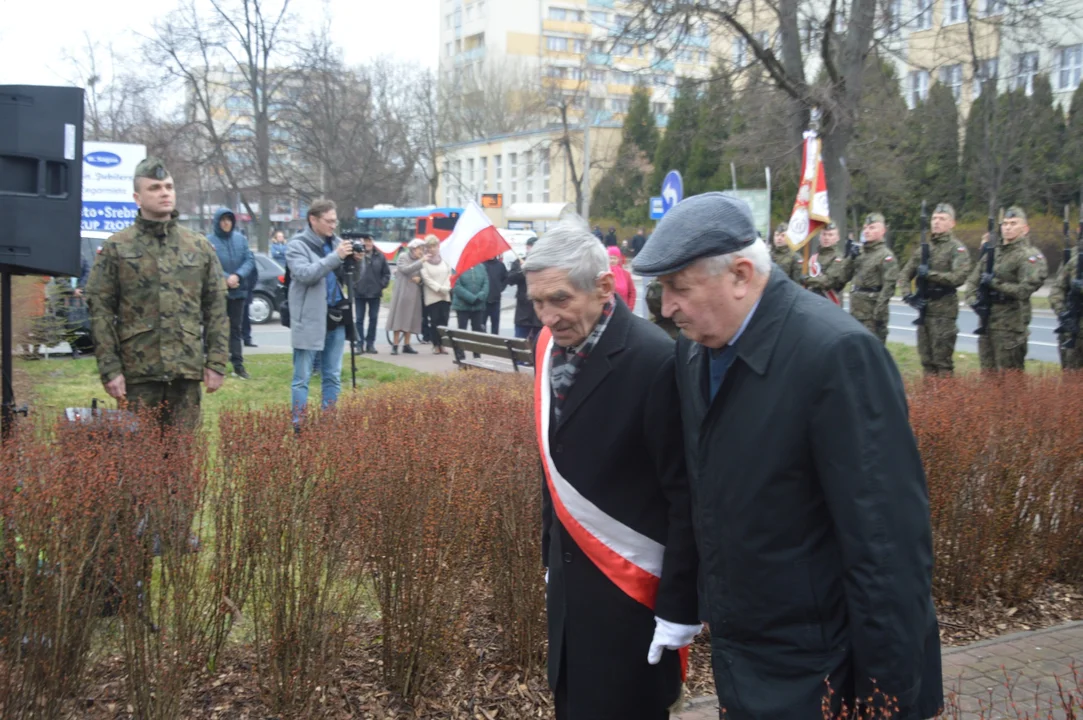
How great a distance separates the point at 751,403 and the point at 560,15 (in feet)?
339

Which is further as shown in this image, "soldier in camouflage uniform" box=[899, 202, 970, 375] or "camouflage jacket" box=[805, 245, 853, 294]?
"camouflage jacket" box=[805, 245, 853, 294]

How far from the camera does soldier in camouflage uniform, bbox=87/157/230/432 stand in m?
5.29

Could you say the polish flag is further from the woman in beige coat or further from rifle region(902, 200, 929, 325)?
rifle region(902, 200, 929, 325)

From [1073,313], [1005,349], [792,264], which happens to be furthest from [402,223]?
[1073,313]

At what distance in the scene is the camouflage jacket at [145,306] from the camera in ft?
17.4

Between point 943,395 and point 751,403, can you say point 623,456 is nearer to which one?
point 751,403

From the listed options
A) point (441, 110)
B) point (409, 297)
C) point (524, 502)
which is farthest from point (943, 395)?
point (441, 110)

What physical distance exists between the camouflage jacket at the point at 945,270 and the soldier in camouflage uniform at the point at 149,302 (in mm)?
8236

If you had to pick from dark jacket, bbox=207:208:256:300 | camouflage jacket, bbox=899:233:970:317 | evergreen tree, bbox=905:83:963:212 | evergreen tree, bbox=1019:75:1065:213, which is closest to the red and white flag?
camouflage jacket, bbox=899:233:970:317

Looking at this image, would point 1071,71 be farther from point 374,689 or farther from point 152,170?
point 374,689

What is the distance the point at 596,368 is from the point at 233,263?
11.0 m

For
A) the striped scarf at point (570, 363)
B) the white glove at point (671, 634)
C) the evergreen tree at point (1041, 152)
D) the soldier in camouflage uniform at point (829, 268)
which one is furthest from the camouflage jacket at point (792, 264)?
the evergreen tree at point (1041, 152)

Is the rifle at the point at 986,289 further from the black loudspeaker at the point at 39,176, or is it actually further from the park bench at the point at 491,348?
the black loudspeaker at the point at 39,176

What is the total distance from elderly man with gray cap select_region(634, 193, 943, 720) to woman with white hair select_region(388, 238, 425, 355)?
14.7 m
